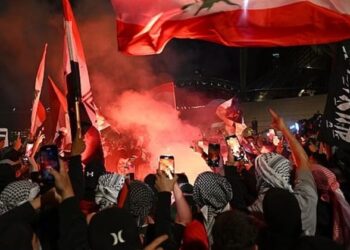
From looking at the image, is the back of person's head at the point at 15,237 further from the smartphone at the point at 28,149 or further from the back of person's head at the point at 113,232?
the smartphone at the point at 28,149

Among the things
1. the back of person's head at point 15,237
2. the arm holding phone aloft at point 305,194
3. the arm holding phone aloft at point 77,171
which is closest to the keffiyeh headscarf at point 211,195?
the arm holding phone aloft at point 305,194

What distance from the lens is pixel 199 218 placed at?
2.74 metres

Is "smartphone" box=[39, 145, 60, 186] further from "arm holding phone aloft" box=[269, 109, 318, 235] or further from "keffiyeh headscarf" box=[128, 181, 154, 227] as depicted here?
"arm holding phone aloft" box=[269, 109, 318, 235]

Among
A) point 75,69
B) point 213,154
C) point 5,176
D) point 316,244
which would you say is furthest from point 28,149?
point 316,244

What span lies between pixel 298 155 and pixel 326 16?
181 centimetres

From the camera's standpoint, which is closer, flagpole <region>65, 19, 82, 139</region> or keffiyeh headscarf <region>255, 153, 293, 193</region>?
keffiyeh headscarf <region>255, 153, 293, 193</region>

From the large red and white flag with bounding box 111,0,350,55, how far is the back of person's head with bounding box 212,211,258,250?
274 cm

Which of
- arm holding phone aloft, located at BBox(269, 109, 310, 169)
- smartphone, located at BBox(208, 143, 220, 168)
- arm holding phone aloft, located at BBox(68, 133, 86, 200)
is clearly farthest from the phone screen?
arm holding phone aloft, located at BBox(68, 133, 86, 200)

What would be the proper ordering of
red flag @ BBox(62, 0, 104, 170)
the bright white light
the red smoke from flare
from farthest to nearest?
the red smoke from flare, the bright white light, red flag @ BBox(62, 0, 104, 170)

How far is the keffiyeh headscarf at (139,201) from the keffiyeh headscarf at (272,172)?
668 millimetres

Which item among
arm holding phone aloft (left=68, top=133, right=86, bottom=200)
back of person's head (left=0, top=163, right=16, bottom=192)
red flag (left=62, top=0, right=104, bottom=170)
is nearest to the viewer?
arm holding phone aloft (left=68, top=133, right=86, bottom=200)

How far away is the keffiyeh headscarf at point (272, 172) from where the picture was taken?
277 cm

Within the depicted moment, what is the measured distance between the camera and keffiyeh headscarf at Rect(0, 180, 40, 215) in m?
2.50

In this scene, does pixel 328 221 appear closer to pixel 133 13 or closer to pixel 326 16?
pixel 326 16
